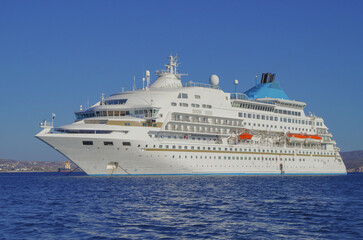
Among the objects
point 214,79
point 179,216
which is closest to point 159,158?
point 214,79

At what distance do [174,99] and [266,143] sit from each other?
17066 mm

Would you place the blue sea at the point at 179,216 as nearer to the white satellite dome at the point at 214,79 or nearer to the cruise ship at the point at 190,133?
the cruise ship at the point at 190,133

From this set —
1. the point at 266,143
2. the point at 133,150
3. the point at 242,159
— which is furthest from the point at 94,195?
the point at 266,143

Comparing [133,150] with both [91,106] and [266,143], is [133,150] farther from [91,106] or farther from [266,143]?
[266,143]

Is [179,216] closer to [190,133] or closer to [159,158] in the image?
[159,158]

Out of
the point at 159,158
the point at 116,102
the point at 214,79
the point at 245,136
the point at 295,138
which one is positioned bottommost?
the point at 159,158

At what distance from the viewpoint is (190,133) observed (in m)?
49.6

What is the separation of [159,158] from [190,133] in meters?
5.75

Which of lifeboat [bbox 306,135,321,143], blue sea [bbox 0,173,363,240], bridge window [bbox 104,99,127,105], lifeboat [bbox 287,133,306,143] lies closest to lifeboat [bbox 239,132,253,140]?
lifeboat [bbox 287,133,306,143]

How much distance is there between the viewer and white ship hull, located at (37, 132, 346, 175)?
138 feet

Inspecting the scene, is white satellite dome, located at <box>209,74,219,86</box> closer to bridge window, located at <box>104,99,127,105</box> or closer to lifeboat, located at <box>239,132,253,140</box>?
lifeboat, located at <box>239,132,253,140</box>

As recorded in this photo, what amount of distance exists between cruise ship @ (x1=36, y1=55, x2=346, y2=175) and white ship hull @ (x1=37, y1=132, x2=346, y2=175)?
9 cm

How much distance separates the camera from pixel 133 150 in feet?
144

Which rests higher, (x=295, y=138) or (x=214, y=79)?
(x=214, y=79)
